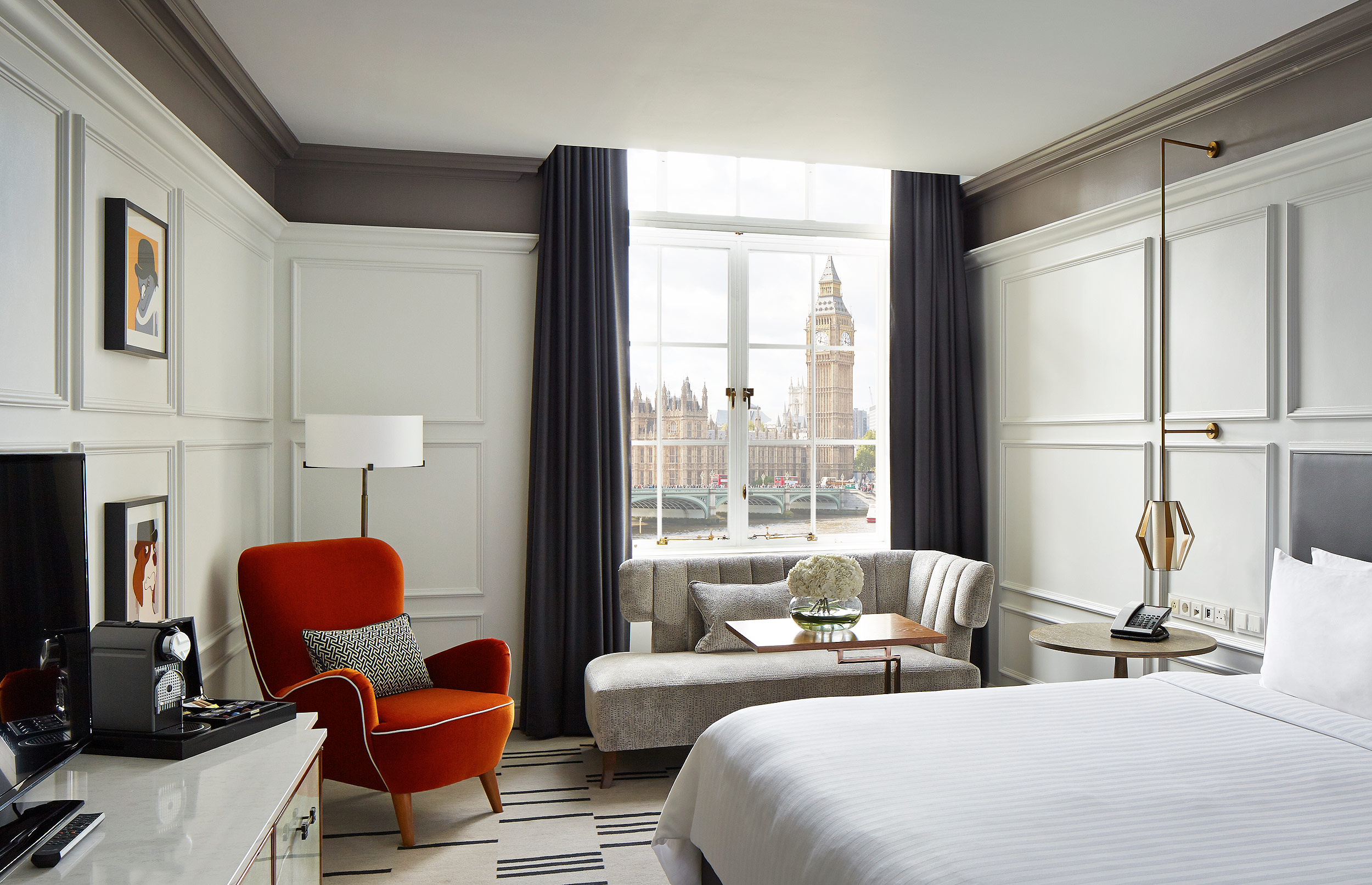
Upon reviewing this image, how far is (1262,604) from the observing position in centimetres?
312

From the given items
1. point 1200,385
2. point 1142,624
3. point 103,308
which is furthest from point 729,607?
point 103,308

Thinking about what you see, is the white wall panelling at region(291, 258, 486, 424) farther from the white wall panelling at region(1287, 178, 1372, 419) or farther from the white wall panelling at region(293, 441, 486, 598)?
the white wall panelling at region(1287, 178, 1372, 419)

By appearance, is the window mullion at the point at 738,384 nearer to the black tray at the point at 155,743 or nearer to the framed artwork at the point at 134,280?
the framed artwork at the point at 134,280

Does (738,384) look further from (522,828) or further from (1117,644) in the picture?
(522,828)

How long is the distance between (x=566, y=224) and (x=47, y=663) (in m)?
3.15

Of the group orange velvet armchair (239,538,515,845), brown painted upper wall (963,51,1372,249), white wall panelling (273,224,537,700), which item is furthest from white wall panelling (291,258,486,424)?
brown painted upper wall (963,51,1372,249)

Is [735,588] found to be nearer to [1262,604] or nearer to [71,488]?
[1262,604]

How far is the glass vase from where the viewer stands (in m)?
3.39

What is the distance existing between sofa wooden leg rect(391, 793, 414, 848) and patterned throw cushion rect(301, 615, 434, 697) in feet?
1.42

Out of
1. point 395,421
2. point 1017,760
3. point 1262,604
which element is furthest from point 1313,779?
point 395,421

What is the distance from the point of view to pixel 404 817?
2998 millimetres

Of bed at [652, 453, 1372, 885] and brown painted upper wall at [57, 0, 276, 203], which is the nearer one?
bed at [652, 453, 1372, 885]

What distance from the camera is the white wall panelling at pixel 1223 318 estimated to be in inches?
122

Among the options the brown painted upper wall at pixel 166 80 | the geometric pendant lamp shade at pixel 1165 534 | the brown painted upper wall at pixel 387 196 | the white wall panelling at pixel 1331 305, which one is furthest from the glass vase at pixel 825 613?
the brown painted upper wall at pixel 166 80
